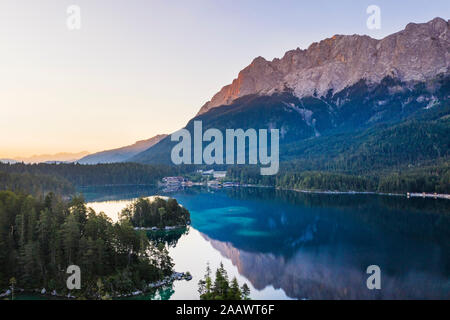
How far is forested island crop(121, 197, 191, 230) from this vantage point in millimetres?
58656

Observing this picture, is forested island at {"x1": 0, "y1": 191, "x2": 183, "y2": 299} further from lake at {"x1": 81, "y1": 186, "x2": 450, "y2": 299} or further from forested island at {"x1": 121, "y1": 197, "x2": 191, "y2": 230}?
forested island at {"x1": 121, "y1": 197, "x2": 191, "y2": 230}

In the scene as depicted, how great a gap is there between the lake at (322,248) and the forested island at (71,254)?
9.06ft

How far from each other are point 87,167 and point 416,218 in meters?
130

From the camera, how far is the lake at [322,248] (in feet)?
109

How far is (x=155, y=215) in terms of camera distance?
6000 centimetres

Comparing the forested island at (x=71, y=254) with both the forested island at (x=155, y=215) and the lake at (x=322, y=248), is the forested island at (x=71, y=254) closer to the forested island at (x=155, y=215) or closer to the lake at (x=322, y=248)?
the lake at (x=322, y=248)

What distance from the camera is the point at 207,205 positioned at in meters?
93.8

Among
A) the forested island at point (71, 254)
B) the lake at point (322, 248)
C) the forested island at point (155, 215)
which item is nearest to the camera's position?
the forested island at point (71, 254)

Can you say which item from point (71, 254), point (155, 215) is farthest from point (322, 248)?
point (71, 254)

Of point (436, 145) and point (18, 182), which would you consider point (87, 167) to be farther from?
point (436, 145)

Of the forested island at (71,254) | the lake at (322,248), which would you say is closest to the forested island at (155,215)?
the lake at (322,248)

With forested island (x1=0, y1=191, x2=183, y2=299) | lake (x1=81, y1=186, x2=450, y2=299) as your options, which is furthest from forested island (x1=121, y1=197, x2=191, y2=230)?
forested island (x1=0, y1=191, x2=183, y2=299)

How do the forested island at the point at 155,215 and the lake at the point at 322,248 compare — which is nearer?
the lake at the point at 322,248
